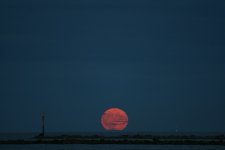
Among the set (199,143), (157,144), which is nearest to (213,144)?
→ (199,143)

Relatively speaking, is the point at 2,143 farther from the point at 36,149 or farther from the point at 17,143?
the point at 36,149

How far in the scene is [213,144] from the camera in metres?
76.8

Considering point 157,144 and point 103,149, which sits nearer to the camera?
point 103,149

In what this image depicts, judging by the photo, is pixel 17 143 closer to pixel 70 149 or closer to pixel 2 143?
pixel 2 143

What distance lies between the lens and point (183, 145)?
75.8m

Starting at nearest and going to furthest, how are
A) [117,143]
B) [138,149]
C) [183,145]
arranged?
[138,149] → [183,145] → [117,143]

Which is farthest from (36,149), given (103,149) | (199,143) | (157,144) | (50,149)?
(199,143)

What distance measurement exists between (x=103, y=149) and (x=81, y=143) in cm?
1540

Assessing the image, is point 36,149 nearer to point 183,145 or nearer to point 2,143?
point 2,143

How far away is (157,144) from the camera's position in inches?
3063

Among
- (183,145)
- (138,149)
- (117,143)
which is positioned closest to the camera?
(138,149)

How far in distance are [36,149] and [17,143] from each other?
17142 mm

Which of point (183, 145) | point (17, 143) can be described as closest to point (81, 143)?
point (17, 143)

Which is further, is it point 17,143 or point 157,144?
point 17,143
